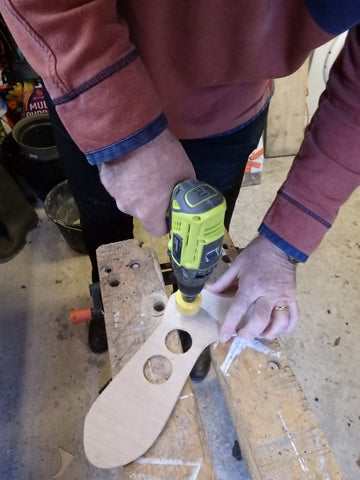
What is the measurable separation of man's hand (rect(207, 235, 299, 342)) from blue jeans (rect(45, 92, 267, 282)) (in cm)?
27

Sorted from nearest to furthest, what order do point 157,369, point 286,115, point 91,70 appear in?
point 91,70
point 157,369
point 286,115

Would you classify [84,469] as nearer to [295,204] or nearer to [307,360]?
[307,360]

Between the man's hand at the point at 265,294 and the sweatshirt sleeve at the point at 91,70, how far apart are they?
1.13 feet

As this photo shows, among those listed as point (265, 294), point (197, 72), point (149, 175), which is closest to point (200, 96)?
point (197, 72)

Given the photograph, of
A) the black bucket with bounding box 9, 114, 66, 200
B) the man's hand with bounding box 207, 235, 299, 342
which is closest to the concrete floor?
the black bucket with bounding box 9, 114, 66, 200

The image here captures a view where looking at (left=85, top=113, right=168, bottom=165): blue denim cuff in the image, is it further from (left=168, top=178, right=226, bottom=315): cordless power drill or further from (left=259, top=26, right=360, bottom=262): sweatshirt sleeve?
(left=259, top=26, right=360, bottom=262): sweatshirt sleeve

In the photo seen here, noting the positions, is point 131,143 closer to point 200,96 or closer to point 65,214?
point 200,96

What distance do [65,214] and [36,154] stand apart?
12.4 inches

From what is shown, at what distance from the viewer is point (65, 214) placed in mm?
1771

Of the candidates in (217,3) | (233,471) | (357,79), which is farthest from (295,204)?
(233,471)

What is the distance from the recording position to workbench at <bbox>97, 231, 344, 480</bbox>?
62 cm

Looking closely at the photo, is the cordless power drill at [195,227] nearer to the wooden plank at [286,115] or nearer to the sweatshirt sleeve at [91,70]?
the sweatshirt sleeve at [91,70]

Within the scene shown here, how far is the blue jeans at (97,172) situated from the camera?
838 mm

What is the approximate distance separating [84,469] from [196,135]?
3.74ft
